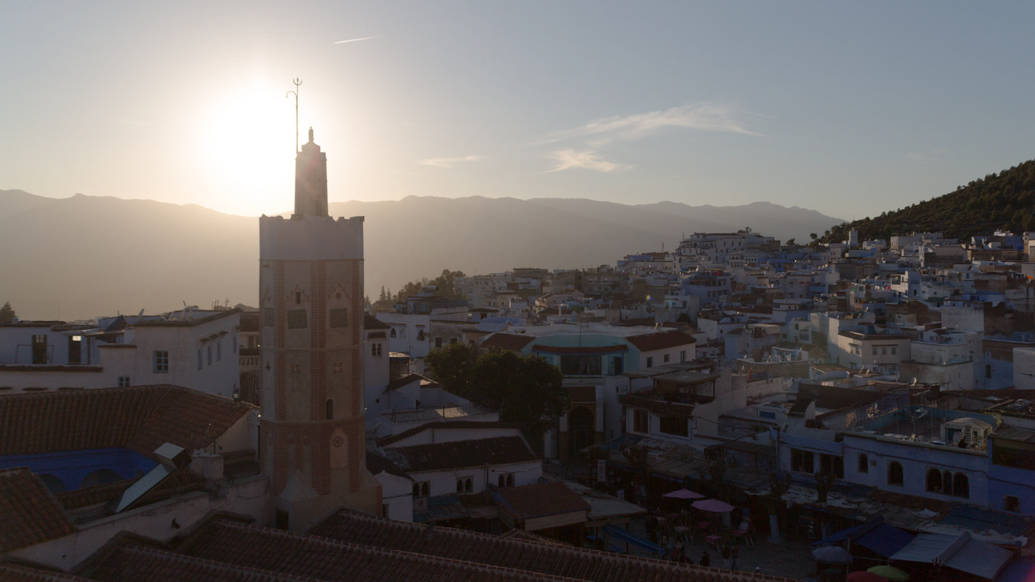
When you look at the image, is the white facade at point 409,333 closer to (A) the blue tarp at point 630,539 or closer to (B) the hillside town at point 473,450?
(B) the hillside town at point 473,450

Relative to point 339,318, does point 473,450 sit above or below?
below

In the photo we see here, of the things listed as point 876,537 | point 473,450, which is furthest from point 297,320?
point 876,537

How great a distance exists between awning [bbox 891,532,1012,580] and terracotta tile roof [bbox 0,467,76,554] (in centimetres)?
1578

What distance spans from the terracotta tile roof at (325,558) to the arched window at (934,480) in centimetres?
1424

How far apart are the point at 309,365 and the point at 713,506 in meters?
11.9

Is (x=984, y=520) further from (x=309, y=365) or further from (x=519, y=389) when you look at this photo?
(x=309, y=365)

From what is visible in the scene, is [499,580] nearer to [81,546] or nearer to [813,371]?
[81,546]

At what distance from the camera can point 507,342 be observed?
40.3m

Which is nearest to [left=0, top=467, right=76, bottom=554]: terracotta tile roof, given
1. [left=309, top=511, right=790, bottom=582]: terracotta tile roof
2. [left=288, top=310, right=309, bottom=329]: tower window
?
[left=309, top=511, right=790, bottom=582]: terracotta tile roof

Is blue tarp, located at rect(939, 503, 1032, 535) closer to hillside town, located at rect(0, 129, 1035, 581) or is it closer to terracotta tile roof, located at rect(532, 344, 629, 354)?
hillside town, located at rect(0, 129, 1035, 581)

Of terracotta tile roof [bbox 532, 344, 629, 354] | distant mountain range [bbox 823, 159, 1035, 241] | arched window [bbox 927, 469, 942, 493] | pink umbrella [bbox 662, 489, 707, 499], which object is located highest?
distant mountain range [bbox 823, 159, 1035, 241]

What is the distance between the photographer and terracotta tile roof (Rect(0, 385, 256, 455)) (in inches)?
695

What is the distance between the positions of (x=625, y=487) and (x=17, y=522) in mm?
18808

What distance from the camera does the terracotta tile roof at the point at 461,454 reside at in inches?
902
